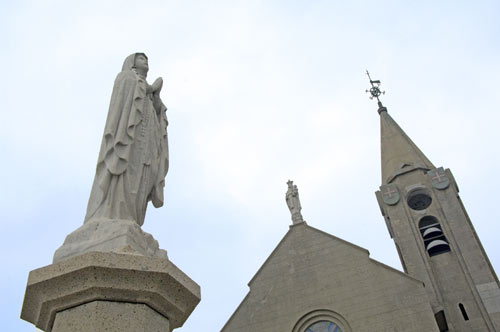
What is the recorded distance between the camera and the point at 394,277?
1582 cm

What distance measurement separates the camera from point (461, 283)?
18891 millimetres

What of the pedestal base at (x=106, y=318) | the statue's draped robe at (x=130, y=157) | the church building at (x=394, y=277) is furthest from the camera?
the church building at (x=394, y=277)

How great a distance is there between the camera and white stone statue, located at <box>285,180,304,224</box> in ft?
64.0

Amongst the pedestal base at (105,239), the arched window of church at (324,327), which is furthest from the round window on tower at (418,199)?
the pedestal base at (105,239)

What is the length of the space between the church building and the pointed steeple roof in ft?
1.25

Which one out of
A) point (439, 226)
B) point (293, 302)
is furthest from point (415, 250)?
point (293, 302)

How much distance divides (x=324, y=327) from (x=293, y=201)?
5.91 meters

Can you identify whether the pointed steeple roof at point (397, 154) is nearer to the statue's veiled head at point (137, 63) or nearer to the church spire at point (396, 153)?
the church spire at point (396, 153)

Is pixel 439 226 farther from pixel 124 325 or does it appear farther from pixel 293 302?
pixel 124 325

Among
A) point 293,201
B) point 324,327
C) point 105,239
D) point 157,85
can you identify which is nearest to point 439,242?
point 293,201

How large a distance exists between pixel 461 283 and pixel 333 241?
592cm

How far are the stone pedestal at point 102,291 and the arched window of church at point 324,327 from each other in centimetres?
Result: 1398

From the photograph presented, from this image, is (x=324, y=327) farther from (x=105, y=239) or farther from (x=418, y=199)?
(x=105, y=239)

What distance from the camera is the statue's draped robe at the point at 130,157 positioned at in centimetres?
331
